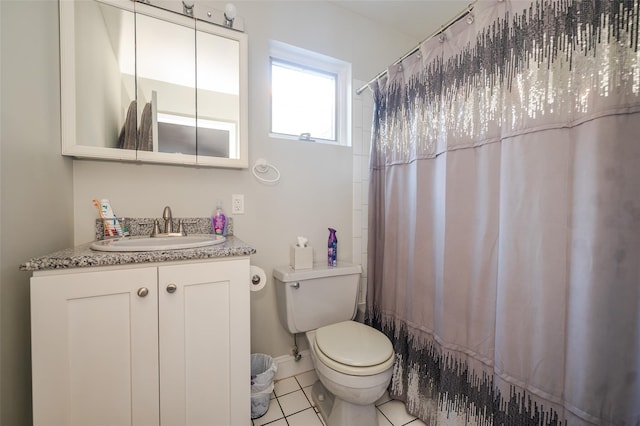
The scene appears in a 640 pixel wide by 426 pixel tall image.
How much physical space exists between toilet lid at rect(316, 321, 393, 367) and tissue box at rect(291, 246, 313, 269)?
0.36 metres

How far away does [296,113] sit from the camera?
1.70 m

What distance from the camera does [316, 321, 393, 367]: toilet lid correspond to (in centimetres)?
103

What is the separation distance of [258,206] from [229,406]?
3.11 ft

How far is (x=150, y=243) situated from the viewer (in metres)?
1.09

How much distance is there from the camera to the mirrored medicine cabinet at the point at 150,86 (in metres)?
1.08

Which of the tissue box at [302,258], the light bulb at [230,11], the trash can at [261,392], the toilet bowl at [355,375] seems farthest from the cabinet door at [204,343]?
the light bulb at [230,11]

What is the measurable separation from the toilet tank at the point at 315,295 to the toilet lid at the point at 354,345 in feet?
0.41

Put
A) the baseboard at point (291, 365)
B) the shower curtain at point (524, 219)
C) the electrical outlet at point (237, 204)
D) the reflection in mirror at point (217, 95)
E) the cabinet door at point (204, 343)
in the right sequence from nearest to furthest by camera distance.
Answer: the shower curtain at point (524, 219) < the cabinet door at point (204, 343) < the reflection in mirror at point (217, 95) < the electrical outlet at point (237, 204) < the baseboard at point (291, 365)

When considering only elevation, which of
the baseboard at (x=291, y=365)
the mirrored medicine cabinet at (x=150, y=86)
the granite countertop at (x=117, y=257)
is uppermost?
the mirrored medicine cabinet at (x=150, y=86)

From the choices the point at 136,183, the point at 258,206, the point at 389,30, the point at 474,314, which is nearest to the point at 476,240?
the point at 474,314

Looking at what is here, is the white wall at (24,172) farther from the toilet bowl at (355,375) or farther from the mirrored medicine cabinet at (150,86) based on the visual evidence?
the toilet bowl at (355,375)

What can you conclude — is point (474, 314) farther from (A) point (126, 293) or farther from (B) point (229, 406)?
(A) point (126, 293)

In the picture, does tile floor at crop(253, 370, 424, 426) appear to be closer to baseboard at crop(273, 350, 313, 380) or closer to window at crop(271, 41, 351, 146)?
baseboard at crop(273, 350, 313, 380)

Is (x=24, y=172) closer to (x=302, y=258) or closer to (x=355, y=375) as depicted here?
(x=302, y=258)
